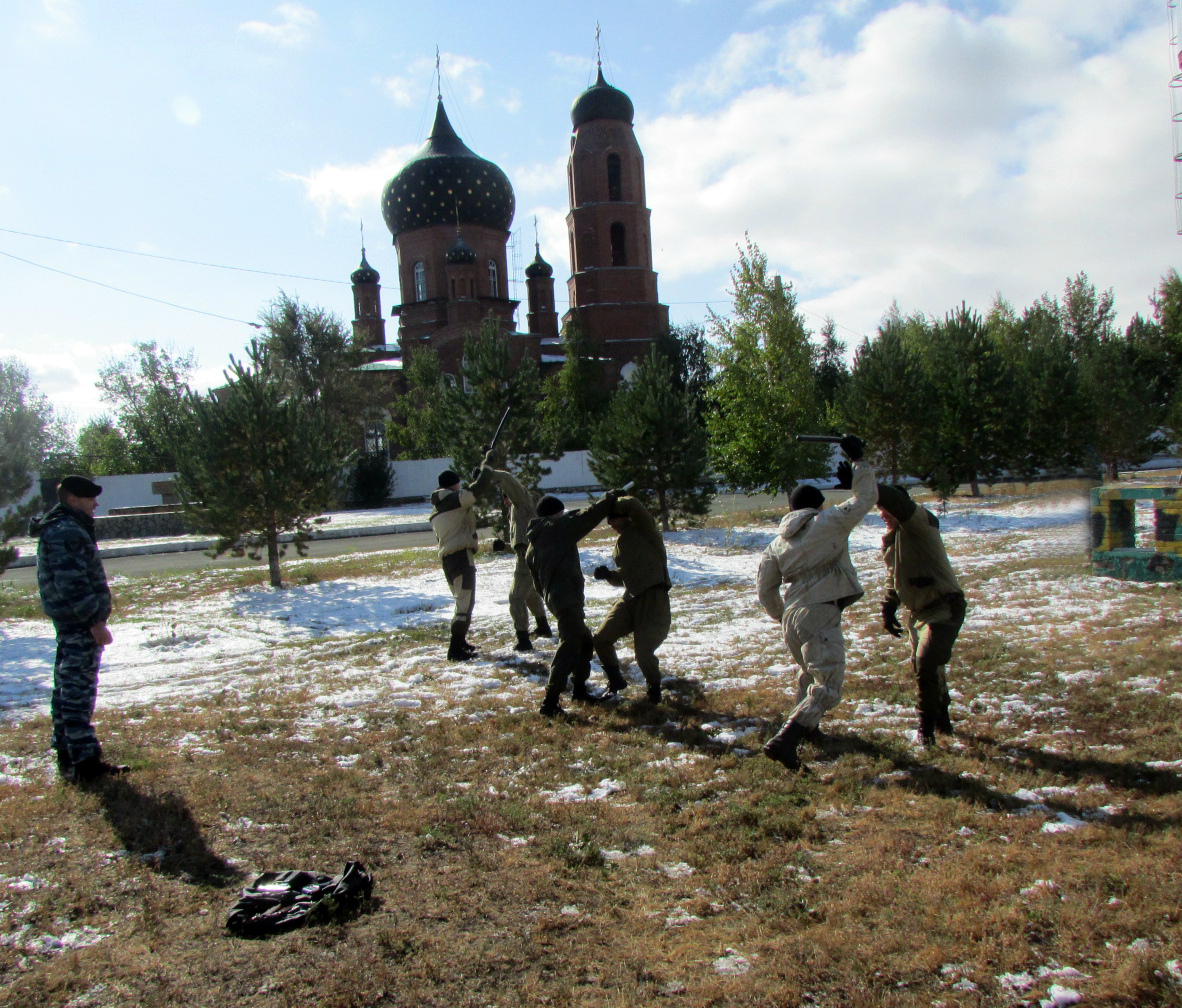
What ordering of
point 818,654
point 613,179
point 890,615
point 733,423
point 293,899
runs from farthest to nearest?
point 613,179, point 733,423, point 890,615, point 818,654, point 293,899

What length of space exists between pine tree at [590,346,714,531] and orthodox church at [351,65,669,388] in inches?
1301

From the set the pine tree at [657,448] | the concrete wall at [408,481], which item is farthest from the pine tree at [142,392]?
the pine tree at [657,448]

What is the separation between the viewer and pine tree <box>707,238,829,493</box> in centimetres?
1975

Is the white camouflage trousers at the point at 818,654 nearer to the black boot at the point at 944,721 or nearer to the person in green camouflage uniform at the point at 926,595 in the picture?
the person in green camouflage uniform at the point at 926,595

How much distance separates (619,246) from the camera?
53.3m

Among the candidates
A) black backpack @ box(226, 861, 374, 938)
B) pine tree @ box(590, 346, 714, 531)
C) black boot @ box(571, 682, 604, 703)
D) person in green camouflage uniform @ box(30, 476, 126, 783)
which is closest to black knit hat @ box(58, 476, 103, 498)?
person in green camouflage uniform @ box(30, 476, 126, 783)

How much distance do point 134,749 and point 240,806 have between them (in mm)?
1707

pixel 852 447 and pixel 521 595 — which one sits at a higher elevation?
pixel 852 447

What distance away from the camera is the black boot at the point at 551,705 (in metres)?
6.26

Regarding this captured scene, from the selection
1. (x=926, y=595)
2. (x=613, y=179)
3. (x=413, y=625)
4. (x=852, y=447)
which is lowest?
(x=413, y=625)

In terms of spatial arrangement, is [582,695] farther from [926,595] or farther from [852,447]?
[852,447]

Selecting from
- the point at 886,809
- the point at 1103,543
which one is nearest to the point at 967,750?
the point at 886,809

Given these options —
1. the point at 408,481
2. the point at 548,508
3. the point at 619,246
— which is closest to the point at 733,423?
the point at 548,508

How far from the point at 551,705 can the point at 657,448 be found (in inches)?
459
